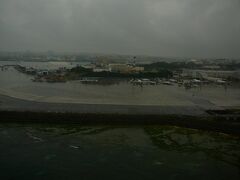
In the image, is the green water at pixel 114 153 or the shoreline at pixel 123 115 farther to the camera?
the shoreline at pixel 123 115

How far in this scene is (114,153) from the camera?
282 inches

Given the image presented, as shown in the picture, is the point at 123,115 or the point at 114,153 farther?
the point at 123,115

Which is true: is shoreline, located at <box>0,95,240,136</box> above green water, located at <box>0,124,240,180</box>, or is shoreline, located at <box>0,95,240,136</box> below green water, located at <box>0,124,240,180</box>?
above

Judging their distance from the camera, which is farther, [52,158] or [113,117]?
[113,117]

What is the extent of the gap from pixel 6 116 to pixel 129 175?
551 centimetres

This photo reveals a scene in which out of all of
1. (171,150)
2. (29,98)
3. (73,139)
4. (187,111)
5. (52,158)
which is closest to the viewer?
(52,158)

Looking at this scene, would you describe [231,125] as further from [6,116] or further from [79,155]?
[6,116]

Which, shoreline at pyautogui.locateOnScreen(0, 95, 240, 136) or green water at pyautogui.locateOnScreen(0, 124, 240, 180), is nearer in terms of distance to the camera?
green water at pyautogui.locateOnScreen(0, 124, 240, 180)

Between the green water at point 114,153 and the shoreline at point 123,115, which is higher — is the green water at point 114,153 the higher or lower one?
the lower one

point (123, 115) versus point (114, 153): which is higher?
point (123, 115)

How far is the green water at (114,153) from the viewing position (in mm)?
6195

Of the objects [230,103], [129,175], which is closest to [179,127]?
[129,175]

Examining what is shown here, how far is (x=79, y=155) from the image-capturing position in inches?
276

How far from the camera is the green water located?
244 inches
